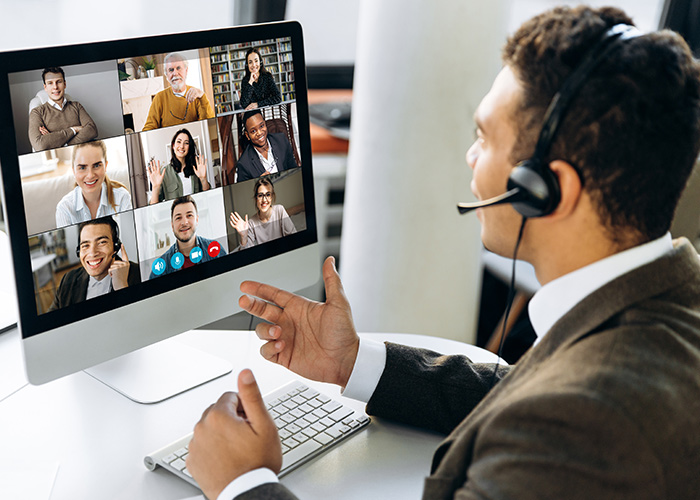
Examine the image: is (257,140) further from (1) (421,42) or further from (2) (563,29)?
(1) (421,42)

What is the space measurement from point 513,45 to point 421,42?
112cm

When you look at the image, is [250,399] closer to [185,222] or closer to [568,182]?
[185,222]

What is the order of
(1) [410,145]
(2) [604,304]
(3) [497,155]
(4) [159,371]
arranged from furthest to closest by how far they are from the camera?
(1) [410,145] < (4) [159,371] < (3) [497,155] < (2) [604,304]

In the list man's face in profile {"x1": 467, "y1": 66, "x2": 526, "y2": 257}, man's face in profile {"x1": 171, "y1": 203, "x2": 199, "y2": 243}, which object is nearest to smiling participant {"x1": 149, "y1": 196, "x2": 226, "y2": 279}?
man's face in profile {"x1": 171, "y1": 203, "x2": 199, "y2": 243}

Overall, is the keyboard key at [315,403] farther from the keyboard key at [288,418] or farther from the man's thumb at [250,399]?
the man's thumb at [250,399]

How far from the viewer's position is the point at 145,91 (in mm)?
966

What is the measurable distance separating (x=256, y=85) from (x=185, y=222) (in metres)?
0.24

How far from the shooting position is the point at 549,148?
748 mm

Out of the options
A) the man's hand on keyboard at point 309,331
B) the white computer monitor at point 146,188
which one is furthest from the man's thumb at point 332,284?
the white computer monitor at point 146,188

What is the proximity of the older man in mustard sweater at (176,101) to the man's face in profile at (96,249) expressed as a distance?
0.50ft

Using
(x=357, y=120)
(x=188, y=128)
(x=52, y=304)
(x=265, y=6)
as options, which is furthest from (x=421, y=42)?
(x=52, y=304)

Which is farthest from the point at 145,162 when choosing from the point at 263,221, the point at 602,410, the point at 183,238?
the point at 602,410

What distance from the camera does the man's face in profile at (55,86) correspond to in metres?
0.88

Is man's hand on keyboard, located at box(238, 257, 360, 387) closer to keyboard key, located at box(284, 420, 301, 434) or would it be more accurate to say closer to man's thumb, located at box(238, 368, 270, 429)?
keyboard key, located at box(284, 420, 301, 434)
